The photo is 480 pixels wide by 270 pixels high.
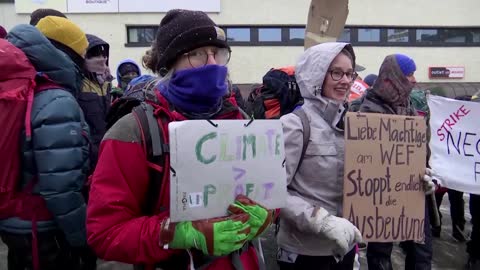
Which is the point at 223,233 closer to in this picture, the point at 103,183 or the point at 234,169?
the point at 234,169

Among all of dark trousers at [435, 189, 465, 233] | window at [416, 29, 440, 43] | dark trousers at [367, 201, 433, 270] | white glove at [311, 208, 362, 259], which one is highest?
window at [416, 29, 440, 43]

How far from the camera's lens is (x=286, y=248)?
221 cm

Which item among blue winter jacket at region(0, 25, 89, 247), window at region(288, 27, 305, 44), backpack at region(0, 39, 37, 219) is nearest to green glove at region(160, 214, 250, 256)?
blue winter jacket at region(0, 25, 89, 247)

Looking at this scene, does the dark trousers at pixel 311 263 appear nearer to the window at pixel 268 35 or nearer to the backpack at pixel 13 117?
the backpack at pixel 13 117

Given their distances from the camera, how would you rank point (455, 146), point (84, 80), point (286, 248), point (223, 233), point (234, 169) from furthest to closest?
point (455, 146) < point (84, 80) < point (286, 248) < point (234, 169) < point (223, 233)

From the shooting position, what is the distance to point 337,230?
75.8 inches

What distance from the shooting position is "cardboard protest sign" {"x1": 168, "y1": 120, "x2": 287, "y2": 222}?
1.37 metres

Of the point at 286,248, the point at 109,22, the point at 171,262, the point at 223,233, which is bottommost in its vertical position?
the point at 286,248

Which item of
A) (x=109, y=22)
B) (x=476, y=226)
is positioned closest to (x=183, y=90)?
(x=476, y=226)

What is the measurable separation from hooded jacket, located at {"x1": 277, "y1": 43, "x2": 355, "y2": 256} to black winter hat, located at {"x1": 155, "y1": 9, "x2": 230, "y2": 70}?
2.34 ft

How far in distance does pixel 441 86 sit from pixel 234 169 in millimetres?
19772

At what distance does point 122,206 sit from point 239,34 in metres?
17.5

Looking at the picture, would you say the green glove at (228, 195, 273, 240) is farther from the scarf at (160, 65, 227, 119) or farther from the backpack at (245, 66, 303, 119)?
the backpack at (245, 66, 303, 119)

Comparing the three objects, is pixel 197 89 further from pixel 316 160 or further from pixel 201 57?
pixel 316 160
